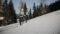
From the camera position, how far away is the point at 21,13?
5.74 ft

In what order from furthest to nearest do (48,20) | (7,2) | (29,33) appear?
1. (48,20)
2. (29,33)
3. (7,2)

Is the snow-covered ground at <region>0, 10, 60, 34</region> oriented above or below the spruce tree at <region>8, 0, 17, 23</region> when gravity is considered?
below

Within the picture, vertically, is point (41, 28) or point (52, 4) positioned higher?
point (52, 4)

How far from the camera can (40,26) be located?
1889mm

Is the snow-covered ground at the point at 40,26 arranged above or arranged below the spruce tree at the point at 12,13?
below

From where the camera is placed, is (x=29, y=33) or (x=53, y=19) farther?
(x=53, y=19)

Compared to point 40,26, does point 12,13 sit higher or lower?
higher

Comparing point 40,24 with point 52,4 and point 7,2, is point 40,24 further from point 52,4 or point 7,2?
point 7,2

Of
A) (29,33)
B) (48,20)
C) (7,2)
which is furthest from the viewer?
(48,20)

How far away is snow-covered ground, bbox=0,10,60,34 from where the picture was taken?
1700 mm

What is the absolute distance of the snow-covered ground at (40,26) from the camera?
1.70 meters

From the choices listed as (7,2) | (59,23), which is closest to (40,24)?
(59,23)

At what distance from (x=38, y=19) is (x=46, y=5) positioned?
0.96 feet

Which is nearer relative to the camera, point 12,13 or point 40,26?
point 12,13
